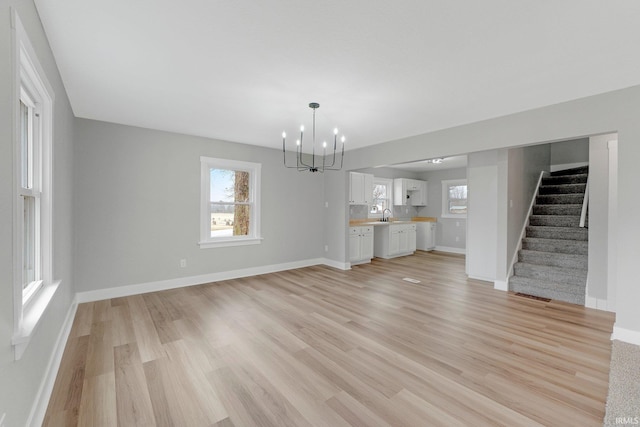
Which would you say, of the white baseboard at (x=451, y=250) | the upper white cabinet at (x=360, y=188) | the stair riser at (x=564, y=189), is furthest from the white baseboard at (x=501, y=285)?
the white baseboard at (x=451, y=250)

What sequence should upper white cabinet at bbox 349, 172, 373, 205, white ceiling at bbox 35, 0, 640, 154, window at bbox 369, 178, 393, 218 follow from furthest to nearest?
window at bbox 369, 178, 393, 218
upper white cabinet at bbox 349, 172, 373, 205
white ceiling at bbox 35, 0, 640, 154

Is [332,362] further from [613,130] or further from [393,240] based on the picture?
[393,240]

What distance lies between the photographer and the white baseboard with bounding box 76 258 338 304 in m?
3.86

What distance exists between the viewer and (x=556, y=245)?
183 inches

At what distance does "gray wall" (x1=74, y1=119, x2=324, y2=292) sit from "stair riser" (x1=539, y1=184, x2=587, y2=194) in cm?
575

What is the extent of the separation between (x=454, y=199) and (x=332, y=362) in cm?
756

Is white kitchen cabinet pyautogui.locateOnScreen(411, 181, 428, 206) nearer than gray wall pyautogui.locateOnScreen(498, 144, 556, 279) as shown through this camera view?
No

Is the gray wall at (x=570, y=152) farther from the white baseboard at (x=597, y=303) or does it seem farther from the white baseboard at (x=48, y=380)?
the white baseboard at (x=48, y=380)

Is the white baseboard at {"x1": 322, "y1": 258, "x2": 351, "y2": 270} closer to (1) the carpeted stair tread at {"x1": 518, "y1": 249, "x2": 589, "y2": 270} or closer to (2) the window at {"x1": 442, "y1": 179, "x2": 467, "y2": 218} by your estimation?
(1) the carpeted stair tread at {"x1": 518, "y1": 249, "x2": 589, "y2": 270}

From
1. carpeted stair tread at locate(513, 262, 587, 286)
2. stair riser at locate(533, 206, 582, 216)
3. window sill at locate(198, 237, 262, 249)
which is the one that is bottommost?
carpeted stair tread at locate(513, 262, 587, 286)

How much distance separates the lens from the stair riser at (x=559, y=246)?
4.38m

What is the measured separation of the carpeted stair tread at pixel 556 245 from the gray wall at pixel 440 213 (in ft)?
10.3

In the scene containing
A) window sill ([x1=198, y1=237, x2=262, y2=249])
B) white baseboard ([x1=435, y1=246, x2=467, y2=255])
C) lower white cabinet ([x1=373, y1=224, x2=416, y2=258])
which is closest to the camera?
window sill ([x1=198, y1=237, x2=262, y2=249])

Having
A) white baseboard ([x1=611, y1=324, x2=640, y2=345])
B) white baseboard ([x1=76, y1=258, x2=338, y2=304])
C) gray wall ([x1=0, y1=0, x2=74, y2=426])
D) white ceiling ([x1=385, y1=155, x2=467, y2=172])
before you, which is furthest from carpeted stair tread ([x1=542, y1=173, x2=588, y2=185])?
gray wall ([x1=0, y1=0, x2=74, y2=426])
